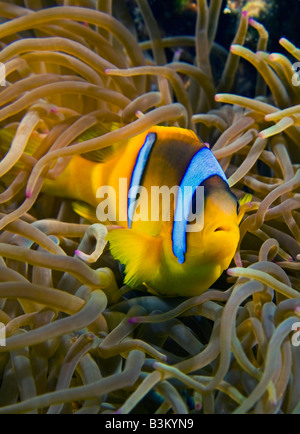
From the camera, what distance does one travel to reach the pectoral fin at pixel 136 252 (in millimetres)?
925

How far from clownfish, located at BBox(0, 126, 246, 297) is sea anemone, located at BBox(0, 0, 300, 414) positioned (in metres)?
0.05

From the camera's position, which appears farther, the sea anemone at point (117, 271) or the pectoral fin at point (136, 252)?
the pectoral fin at point (136, 252)

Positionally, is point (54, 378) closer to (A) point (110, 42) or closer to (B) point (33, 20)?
(B) point (33, 20)

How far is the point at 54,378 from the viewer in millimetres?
862

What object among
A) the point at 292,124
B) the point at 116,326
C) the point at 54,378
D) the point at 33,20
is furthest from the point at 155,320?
the point at 33,20

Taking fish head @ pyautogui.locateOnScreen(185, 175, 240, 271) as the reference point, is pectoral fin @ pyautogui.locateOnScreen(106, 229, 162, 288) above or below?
→ below

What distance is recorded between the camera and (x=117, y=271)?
1.10 metres

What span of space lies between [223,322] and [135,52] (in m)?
0.94

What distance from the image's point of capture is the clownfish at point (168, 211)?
2.78 feet

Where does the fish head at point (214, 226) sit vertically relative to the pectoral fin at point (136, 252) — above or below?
above

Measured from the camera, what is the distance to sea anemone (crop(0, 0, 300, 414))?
791mm

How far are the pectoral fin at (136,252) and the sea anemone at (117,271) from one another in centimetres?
4

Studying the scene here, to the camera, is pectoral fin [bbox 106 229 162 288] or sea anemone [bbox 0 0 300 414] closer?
sea anemone [bbox 0 0 300 414]

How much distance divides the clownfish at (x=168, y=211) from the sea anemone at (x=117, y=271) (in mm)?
53
